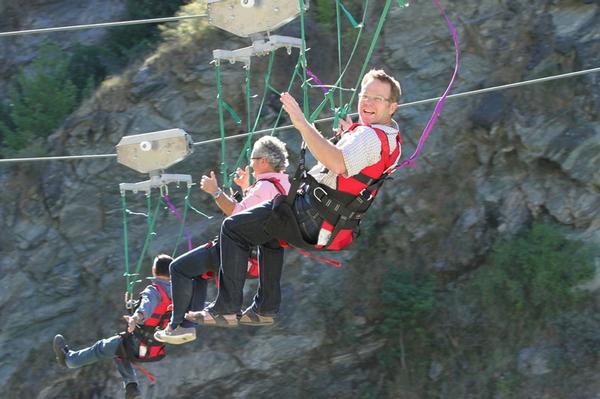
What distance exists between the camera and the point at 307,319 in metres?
14.0

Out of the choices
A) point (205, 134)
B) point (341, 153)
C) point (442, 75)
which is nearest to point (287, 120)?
point (205, 134)

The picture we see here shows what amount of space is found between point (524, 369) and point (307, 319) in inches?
111

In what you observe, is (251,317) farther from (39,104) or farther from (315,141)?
(39,104)

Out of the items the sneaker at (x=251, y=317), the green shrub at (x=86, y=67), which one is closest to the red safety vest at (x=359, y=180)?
the sneaker at (x=251, y=317)

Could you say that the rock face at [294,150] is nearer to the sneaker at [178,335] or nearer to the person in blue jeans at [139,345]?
the person in blue jeans at [139,345]

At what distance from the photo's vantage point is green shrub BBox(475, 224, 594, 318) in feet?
45.0

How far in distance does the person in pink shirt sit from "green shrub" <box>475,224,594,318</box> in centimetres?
689

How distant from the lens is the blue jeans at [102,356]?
10.2 m

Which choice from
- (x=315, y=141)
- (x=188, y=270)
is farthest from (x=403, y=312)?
(x=315, y=141)

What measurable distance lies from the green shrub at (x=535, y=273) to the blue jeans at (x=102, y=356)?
5343mm

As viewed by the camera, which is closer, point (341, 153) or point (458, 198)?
point (341, 153)

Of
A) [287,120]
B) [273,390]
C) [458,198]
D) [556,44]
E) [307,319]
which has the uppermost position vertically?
[556,44]

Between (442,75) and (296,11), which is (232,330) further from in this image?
(296,11)

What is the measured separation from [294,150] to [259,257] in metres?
7.76
